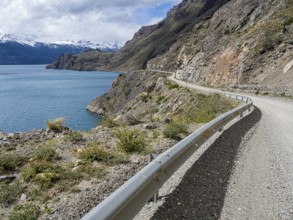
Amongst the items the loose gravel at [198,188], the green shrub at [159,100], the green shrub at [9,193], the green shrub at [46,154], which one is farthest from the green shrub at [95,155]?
the green shrub at [159,100]

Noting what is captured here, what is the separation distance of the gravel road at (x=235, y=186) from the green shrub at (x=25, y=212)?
1.77 metres

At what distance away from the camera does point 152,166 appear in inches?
187

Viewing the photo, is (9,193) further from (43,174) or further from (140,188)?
(140,188)

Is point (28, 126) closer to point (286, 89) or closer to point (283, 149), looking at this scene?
point (286, 89)

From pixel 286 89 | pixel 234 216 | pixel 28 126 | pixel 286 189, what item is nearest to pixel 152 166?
pixel 234 216

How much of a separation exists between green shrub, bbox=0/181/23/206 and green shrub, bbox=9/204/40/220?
434 mm

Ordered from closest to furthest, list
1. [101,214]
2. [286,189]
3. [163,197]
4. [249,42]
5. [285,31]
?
1. [101,214]
2. [163,197]
3. [286,189]
4. [285,31]
5. [249,42]

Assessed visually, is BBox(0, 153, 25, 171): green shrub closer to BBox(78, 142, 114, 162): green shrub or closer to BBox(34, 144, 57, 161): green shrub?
BBox(34, 144, 57, 161): green shrub

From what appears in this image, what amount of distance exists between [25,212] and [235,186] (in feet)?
11.8

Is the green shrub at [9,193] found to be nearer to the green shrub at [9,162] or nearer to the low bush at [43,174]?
the low bush at [43,174]

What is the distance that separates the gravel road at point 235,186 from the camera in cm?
476

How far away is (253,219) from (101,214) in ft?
7.94

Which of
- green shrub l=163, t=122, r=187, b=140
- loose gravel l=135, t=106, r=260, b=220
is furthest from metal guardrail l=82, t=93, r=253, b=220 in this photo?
green shrub l=163, t=122, r=187, b=140

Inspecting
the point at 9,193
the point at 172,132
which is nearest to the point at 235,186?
the point at 9,193
